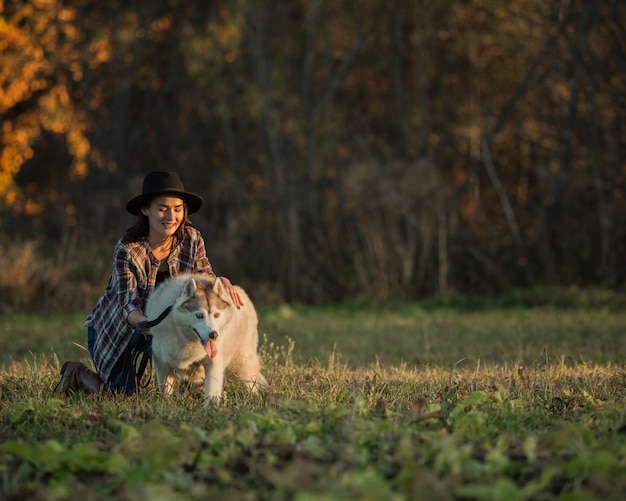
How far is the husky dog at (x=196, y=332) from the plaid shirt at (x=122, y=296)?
23 cm

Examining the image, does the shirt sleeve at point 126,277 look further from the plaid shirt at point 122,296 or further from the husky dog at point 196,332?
the husky dog at point 196,332

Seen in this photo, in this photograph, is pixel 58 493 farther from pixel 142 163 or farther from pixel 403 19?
pixel 403 19

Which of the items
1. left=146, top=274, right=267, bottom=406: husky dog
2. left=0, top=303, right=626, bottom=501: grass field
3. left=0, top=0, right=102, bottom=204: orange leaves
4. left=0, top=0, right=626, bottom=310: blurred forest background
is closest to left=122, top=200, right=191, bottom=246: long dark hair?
left=146, top=274, right=267, bottom=406: husky dog

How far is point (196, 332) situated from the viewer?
5.36m

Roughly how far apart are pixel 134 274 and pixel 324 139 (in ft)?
46.7

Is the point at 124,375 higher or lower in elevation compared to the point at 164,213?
lower

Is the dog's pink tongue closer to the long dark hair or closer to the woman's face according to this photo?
the woman's face

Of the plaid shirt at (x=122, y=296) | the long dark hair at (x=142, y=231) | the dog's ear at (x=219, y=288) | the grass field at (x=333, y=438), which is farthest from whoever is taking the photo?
the long dark hair at (x=142, y=231)

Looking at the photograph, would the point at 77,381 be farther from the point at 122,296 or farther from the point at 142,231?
the point at 142,231

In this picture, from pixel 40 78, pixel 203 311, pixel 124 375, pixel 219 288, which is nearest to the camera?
pixel 203 311

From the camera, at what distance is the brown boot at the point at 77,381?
5.91m

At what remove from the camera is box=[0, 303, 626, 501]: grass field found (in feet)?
10.9

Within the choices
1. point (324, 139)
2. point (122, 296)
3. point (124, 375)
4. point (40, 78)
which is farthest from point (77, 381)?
point (40, 78)

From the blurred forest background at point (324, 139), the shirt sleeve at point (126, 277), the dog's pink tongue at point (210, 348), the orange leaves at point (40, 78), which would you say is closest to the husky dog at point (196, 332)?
the dog's pink tongue at point (210, 348)
